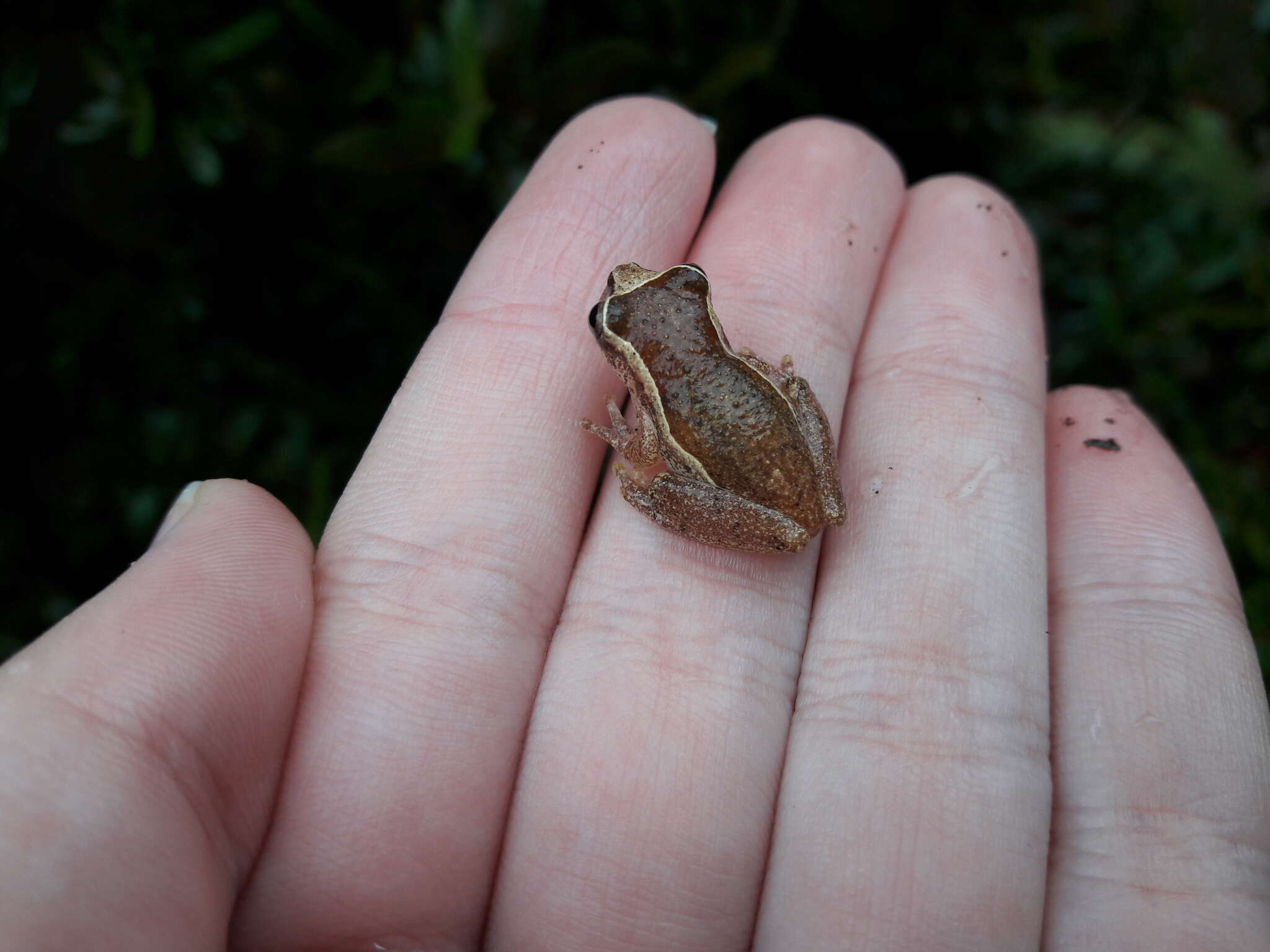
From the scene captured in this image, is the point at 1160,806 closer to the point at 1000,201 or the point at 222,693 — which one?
the point at 1000,201

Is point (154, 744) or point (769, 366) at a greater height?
point (769, 366)

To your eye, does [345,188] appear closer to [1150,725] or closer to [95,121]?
[95,121]

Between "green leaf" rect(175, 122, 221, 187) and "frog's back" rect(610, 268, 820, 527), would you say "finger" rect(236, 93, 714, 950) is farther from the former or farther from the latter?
"green leaf" rect(175, 122, 221, 187)

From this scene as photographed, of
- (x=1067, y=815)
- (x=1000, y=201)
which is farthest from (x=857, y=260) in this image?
(x=1067, y=815)

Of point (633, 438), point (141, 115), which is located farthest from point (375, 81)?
point (633, 438)

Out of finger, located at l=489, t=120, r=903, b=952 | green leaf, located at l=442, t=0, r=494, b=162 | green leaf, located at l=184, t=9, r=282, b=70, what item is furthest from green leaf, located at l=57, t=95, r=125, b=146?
finger, located at l=489, t=120, r=903, b=952

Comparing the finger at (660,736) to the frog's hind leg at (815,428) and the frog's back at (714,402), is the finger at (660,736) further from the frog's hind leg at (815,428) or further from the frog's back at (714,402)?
the frog's back at (714,402)
